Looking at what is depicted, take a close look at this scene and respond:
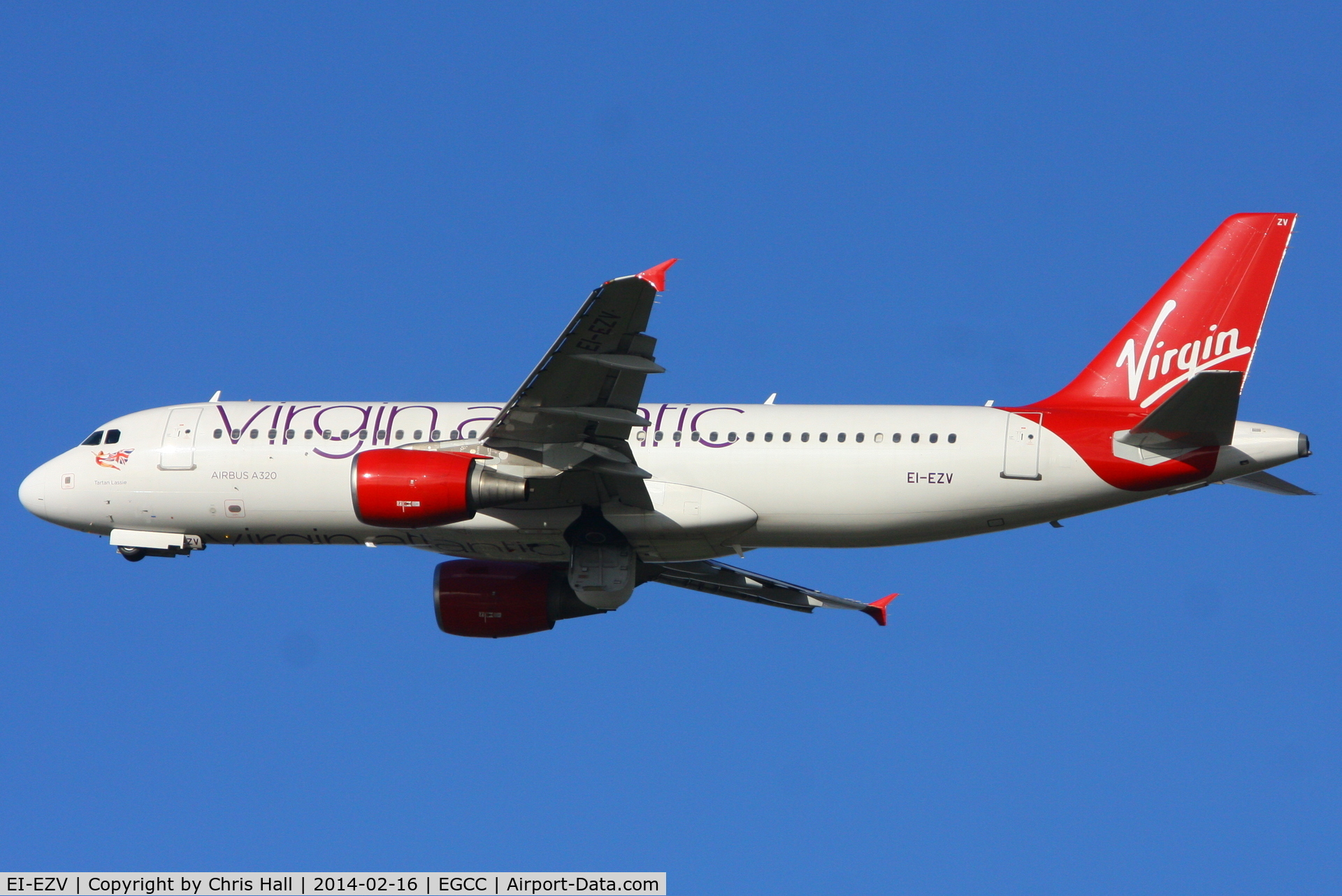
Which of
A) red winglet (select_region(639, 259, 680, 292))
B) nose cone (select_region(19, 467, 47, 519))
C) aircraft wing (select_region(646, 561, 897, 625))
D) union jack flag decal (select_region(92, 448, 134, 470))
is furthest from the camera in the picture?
aircraft wing (select_region(646, 561, 897, 625))

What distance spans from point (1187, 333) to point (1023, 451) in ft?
14.6

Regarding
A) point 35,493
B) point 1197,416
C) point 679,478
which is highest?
point 35,493

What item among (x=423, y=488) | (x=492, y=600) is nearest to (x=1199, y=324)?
(x=423, y=488)

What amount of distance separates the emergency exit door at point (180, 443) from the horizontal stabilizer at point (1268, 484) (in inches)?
866

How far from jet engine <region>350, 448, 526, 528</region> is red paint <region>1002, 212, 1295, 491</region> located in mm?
11137

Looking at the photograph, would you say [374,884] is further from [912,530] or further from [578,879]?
[912,530]

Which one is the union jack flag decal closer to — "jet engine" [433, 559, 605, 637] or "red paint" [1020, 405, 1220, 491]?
→ "jet engine" [433, 559, 605, 637]

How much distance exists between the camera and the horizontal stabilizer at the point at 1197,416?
92.5 ft

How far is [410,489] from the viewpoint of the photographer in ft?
97.0

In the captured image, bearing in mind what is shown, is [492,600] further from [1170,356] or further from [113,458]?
[1170,356]

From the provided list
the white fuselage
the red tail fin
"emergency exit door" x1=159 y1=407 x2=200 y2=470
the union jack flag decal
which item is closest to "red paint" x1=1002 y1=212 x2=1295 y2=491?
the red tail fin

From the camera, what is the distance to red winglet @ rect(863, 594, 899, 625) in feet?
122

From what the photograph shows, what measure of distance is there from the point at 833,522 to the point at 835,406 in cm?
281

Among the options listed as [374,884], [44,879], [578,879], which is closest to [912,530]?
[578,879]
